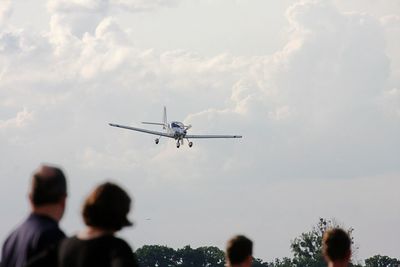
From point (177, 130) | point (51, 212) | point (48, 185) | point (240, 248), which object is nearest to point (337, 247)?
point (240, 248)

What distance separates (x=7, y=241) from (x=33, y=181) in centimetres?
80

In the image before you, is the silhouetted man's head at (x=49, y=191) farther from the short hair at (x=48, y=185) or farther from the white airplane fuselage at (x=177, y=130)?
the white airplane fuselage at (x=177, y=130)

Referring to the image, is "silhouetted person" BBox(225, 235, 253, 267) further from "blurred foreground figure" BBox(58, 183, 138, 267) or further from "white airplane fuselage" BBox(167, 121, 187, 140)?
"white airplane fuselage" BBox(167, 121, 187, 140)

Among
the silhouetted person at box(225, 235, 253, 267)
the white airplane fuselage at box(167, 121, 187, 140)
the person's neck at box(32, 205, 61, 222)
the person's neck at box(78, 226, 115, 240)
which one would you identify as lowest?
the person's neck at box(78, 226, 115, 240)

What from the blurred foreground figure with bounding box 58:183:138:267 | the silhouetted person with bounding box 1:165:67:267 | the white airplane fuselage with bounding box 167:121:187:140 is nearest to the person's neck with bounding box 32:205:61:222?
the silhouetted person with bounding box 1:165:67:267

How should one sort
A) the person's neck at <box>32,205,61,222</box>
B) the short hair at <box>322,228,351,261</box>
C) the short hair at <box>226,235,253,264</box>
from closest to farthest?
the person's neck at <box>32,205,61,222</box> < the short hair at <box>322,228,351,261</box> < the short hair at <box>226,235,253,264</box>

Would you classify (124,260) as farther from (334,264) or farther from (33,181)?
(334,264)

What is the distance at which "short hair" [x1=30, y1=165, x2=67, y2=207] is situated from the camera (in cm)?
1302

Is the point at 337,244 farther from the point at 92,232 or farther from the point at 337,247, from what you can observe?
the point at 92,232

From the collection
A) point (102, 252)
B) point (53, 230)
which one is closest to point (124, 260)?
point (102, 252)

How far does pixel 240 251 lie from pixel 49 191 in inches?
110

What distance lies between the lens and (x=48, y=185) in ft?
42.9

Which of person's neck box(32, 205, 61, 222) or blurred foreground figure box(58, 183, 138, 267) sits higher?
person's neck box(32, 205, 61, 222)

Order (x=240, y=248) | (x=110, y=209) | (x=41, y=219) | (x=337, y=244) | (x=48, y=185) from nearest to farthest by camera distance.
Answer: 1. (x=110, y=209)
2. (x=48, y=185)
3. (x=41, y=219)
4. (x=337, y=244)
5. (x=240, y=248)
